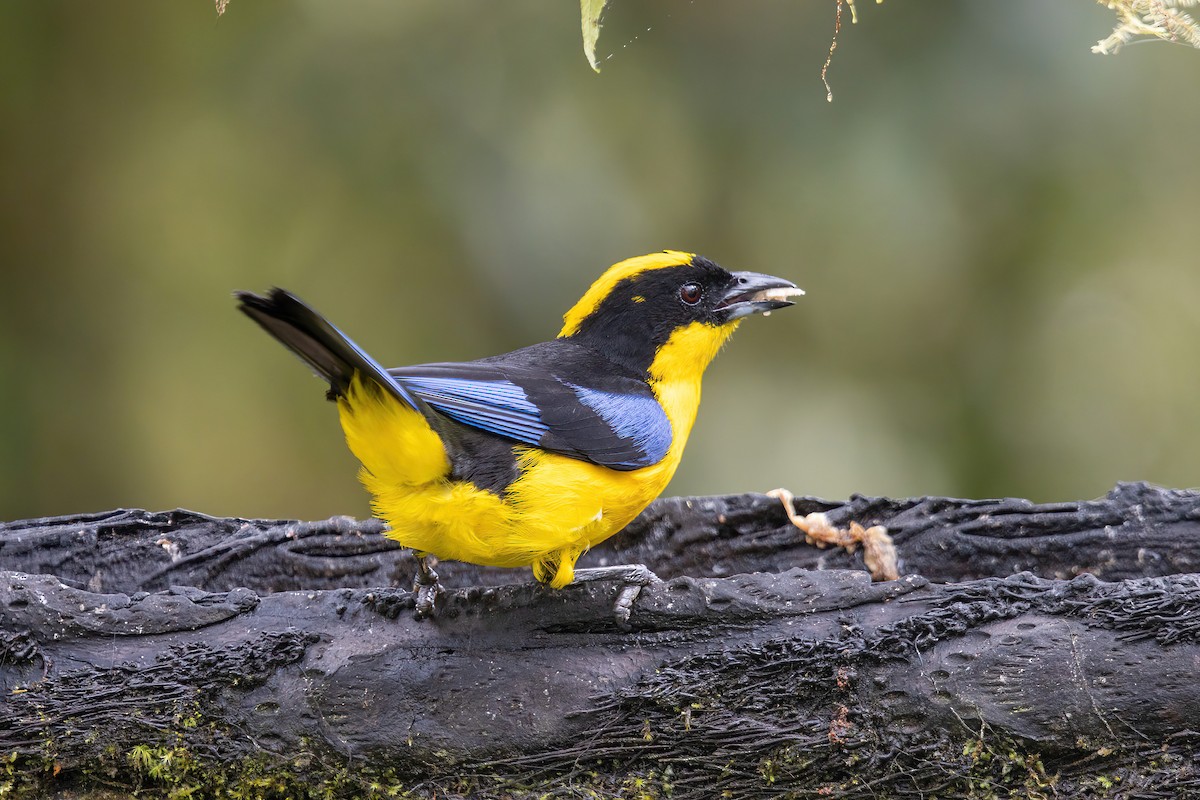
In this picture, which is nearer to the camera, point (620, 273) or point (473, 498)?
point (473, 498)

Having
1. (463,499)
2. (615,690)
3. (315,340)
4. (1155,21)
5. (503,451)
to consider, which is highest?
(1155,21)

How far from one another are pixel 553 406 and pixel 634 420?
0.93 feet

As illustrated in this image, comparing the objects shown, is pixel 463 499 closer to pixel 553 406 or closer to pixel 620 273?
pixel 553 406

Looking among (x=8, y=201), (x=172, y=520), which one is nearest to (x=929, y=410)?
(x=172, y=520)

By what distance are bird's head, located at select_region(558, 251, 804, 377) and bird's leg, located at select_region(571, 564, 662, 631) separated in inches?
30.4

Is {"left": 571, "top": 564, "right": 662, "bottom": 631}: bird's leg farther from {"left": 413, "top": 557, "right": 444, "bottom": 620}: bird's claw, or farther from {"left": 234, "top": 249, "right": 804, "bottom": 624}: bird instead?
{"left": 413, "top": 557, "right": 444, "bottom": 620}: bird's claw

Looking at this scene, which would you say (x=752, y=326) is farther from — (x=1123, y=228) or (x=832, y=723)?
(x=832, y=723)

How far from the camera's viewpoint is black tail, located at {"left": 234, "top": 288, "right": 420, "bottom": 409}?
2.64 meters

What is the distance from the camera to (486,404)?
132 inches

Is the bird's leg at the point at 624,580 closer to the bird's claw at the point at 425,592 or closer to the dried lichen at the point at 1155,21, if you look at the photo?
the bird's claw at the point at 425,592

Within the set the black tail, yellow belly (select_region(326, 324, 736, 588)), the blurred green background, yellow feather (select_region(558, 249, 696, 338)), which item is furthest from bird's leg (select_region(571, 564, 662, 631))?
the blurred green background

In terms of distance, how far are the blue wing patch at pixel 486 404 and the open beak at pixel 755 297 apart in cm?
100

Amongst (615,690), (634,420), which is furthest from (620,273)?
(615,690)

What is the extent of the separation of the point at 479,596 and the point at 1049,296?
3628 millimetres
